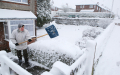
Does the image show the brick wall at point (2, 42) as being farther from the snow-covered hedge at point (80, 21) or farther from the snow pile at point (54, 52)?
the snow-covered hedge at point (80, 21)

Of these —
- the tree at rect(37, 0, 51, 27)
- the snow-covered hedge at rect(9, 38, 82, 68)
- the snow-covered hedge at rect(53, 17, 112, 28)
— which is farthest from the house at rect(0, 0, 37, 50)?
the snow-covered hedge at rect(53, 17, 112, 28)

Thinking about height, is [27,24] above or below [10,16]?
below

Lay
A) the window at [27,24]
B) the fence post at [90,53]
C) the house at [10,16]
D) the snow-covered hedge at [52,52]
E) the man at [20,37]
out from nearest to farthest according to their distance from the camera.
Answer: the fence post at [90,53] < the snow-covered hedge at [52,52] < the man at [20,37] < the house at [10,16] < the window at [27,24]

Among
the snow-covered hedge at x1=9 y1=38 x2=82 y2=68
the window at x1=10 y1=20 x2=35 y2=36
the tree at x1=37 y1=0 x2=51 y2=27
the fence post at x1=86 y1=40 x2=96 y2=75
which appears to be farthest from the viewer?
the tree at x1=37 y1=0 x2=51 y2=27

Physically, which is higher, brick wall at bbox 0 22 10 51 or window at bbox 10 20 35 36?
window at bbox 10 20 35 36

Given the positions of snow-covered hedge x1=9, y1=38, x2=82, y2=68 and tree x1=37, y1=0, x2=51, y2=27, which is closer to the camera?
snow-covered hedge x1=9, y1=38, x2=82, y2=68

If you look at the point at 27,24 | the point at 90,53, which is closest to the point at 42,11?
the point at 27,24

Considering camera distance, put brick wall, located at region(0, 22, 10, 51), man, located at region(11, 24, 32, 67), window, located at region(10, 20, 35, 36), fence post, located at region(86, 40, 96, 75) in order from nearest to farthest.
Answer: fence post, located at region(86, 40, 96, 75), man, located at region(11, 24, 32, 67), brick wall, located at region(0, 22, 10, 51), window, located at region(10, 20, 35, 36)

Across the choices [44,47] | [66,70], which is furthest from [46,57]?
[66,70]

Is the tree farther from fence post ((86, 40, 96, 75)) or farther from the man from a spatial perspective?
fence post ((86, 40, 96, 75))

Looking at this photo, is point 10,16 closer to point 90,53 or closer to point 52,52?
point 52,52

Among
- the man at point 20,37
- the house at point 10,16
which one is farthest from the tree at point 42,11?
the man at point 20,37

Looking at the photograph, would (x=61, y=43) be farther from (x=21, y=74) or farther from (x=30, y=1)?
(x=30, y=1)

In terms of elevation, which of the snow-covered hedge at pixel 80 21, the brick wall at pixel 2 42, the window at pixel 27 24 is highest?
the snow-covered hedge at pixel 80 21
